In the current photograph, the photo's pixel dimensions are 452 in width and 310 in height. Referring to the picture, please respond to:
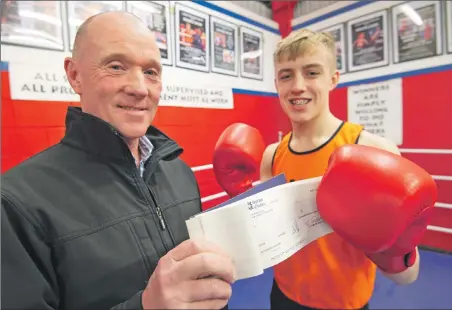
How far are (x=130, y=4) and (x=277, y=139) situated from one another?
3.28 ft

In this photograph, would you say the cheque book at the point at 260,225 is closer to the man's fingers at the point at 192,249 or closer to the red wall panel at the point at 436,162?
the man's fingers at the point at 192,249

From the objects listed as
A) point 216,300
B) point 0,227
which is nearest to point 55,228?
point 0,227

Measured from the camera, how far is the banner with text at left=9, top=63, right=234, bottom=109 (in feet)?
3.64

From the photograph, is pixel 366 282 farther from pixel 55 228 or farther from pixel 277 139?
pixel 55 228

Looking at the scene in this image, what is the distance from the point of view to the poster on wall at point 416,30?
0.77m

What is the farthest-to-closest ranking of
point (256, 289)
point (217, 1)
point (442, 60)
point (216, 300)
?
point (256, 289)
point (217, 1)
point (442, 60)
point (216, 300)

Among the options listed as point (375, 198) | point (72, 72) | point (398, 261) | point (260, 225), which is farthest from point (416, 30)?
point (72, 72)

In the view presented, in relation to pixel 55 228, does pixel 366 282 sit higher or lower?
lower

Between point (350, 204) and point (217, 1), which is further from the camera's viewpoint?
point (217, 1)

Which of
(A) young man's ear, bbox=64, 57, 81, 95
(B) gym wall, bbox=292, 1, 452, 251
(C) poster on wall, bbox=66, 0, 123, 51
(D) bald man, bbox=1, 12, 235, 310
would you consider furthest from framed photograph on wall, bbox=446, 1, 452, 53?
(C) poster on wall, bbox=66, 0, 123, 51

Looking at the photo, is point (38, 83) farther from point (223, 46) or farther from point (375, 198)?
point (375, 198)

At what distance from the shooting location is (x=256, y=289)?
1707mm

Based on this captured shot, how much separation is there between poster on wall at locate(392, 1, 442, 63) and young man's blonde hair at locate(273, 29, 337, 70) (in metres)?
0.20

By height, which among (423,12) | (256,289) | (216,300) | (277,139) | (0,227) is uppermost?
(423,12)
